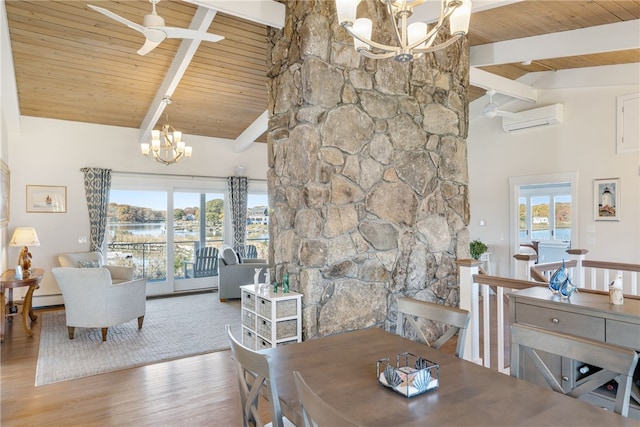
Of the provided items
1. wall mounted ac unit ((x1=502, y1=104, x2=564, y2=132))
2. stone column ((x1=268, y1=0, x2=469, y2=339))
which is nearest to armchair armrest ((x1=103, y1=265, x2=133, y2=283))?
stone column ((x1=268, y1=0, x2=469, y2=339))

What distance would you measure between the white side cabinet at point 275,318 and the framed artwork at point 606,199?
459 cm

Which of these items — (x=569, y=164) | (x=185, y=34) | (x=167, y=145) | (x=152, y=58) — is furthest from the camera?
(x=167, y=145)

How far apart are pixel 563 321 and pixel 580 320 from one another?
0.09 meters

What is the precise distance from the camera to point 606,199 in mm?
5340

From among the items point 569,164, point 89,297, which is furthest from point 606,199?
point 89,297

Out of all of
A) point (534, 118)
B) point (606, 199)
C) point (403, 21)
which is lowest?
point (606, 199)

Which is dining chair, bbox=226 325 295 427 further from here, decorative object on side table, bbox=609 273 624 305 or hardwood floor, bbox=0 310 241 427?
decorative object on side table, bbox=609 273 624 305

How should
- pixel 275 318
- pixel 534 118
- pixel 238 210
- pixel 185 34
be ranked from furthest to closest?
pixel 238 210
pixel 534 118
pixel 185 34
pixel 275 318

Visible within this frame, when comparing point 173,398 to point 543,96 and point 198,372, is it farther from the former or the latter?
point 543,96

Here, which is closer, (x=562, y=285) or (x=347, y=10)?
(x=347, y=10)

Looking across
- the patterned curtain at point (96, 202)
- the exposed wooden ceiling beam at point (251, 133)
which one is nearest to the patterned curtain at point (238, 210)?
the exposed wooden ceiling beam at point (251, 133)

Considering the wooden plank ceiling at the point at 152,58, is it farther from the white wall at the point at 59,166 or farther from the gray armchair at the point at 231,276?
the gray armchair at the point at 231,276

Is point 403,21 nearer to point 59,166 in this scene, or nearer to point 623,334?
point 623,334

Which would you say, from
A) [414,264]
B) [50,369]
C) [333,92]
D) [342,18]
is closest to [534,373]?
[414,264]
